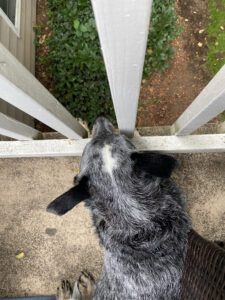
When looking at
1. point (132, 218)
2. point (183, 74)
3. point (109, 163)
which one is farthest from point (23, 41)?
point (132, 218)

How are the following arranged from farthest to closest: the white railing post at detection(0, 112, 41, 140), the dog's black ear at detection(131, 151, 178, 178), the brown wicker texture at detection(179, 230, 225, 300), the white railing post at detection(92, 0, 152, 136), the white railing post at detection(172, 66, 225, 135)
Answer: the white railing post at detection(0, 112, 41, 140) < the dog's black ear at detection(131, 151, 178, 178) < the brown wicker texture at detection(179, 230, 225, 300) < the white railing post at detection(172, 66, 225, 135) < the white railing post at detection(92, 0, 152, 136)

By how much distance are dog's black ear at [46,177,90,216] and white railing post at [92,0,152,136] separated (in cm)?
98

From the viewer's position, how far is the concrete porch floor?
3.29 m

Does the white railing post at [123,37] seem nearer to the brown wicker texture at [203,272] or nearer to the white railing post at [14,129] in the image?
the white railing post at [14,129]

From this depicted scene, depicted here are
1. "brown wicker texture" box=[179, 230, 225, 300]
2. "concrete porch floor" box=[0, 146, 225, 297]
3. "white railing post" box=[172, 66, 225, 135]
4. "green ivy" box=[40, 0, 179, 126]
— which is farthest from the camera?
"green ivy" box=[40, 0, 179, 126]

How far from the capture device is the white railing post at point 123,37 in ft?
2.58

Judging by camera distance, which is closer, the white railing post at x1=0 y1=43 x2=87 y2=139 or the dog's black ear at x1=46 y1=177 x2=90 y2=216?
the white railing post at x1=0 y1=43 x2=87 y2=139

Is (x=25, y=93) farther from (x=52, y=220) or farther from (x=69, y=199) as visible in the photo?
(x=52, y=220)

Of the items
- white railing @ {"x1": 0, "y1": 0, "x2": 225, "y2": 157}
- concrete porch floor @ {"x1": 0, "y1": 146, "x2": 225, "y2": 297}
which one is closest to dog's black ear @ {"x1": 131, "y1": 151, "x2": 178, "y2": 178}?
white railing @ {"x1": 0, "y1": 0, "x2": 225, "y2": 157}

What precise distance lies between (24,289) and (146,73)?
Answer: 362 cm

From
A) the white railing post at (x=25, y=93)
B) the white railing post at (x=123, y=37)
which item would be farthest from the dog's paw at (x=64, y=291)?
the white railing post at (x=123, y=37)

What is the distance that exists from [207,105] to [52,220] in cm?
265

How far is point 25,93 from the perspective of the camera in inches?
56.4

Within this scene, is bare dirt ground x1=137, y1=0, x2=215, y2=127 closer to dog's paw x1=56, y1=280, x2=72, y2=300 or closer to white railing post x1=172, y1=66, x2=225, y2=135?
white railing post x1=172, y1=66, x2=225, y2=135
